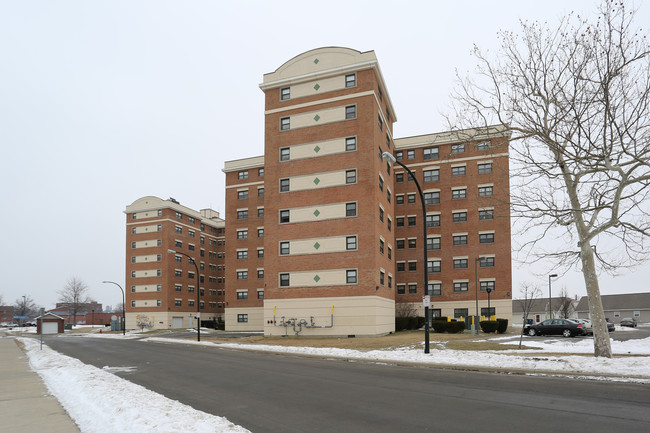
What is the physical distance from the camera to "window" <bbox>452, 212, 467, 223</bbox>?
2114 inches

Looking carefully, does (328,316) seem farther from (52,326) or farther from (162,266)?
(52,326)

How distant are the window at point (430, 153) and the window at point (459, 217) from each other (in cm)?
741

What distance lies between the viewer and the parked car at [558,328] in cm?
3547

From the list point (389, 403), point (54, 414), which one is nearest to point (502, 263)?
point (389, 403)

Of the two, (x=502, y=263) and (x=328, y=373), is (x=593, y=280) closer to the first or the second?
(x=328, y=373)

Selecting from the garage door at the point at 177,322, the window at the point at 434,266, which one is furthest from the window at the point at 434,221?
the garage door at the point at 177,322

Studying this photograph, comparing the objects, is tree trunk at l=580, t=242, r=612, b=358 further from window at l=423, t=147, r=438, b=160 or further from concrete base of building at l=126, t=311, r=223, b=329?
concrete base of building at l=126, t=311, r=223, b=329

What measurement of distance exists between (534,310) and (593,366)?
98.4 m

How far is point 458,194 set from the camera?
54.2m

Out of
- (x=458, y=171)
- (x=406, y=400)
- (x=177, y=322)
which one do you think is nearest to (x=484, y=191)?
(x=458, y=171)

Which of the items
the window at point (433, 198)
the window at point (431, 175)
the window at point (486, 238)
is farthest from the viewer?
the window at point (431, 175)

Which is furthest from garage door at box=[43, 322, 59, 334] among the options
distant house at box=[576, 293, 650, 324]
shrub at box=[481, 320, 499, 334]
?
distant house at box=[576, 293, 650, 324]

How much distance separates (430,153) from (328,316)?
2751 cm

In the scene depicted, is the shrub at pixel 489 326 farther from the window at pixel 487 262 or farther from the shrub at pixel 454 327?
the window at pixel 487 262
